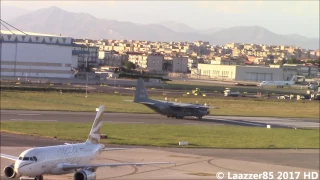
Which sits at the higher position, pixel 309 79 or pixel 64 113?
pixel 309 79

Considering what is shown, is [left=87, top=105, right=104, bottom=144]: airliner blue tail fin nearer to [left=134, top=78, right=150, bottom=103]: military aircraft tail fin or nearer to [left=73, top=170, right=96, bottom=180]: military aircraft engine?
[left=73, top=170, right=96, bottom=180]: military aircraft engine

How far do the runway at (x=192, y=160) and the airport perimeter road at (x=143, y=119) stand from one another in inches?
734

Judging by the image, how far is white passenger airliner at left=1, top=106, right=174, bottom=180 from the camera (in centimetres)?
3092

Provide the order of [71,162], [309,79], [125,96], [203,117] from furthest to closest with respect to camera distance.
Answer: [125,96] → [203,117] → [309,79] → [71,162]

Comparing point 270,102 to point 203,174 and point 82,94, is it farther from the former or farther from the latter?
point 203,174

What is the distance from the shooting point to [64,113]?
282 feet

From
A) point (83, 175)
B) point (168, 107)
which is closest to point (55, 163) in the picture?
point (83, 175)

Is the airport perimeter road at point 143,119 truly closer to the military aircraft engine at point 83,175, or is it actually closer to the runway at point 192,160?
the runway at point 192,160

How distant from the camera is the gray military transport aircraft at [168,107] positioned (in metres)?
87.5

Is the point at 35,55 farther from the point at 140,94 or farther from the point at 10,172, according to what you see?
the point at 10,172

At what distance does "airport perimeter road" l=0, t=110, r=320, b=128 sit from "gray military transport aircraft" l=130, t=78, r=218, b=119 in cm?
95

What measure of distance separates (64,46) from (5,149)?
143954 millimetres

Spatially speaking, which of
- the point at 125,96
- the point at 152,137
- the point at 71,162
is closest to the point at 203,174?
the point at 71,162

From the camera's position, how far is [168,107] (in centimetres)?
8769
